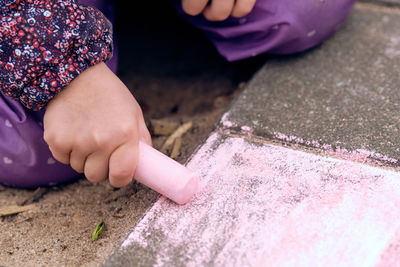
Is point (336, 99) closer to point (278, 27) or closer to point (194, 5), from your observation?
point (278, 27)

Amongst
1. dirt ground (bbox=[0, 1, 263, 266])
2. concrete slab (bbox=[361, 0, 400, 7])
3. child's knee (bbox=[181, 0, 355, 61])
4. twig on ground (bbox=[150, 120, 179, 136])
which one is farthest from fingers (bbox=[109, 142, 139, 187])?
concrete slab (bbox=[361, 0, 400, 7])

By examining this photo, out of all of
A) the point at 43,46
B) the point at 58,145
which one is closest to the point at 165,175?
the point at 58,145

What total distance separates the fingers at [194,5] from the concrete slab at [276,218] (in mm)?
378

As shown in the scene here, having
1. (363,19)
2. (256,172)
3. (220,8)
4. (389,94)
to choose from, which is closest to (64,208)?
(256,172)

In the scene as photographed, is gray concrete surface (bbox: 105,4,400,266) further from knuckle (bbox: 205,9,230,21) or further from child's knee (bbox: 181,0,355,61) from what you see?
knuckle (bbox: 205,9,230,21)

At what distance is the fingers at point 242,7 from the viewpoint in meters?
1.05

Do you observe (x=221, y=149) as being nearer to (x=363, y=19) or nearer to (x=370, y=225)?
(x=370, y=225)

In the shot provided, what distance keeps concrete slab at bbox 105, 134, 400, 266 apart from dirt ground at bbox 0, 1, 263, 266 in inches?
4.0

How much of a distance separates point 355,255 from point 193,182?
286mm

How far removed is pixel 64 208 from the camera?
94 cm

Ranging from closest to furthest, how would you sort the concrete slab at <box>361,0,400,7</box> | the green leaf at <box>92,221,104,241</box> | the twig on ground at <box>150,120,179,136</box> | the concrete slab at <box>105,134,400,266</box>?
the concrete slab at <box>105,134,400,266</box>
the green leaf at <box>92,221,104,241</box>
the twig on ground at <box>150,120,179,136</box>
the concrete slab at <box>361,0,400,7</box>

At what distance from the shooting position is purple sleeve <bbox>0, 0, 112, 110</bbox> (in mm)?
749

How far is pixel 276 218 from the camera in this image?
2.49ft

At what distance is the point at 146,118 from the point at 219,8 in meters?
0.37
